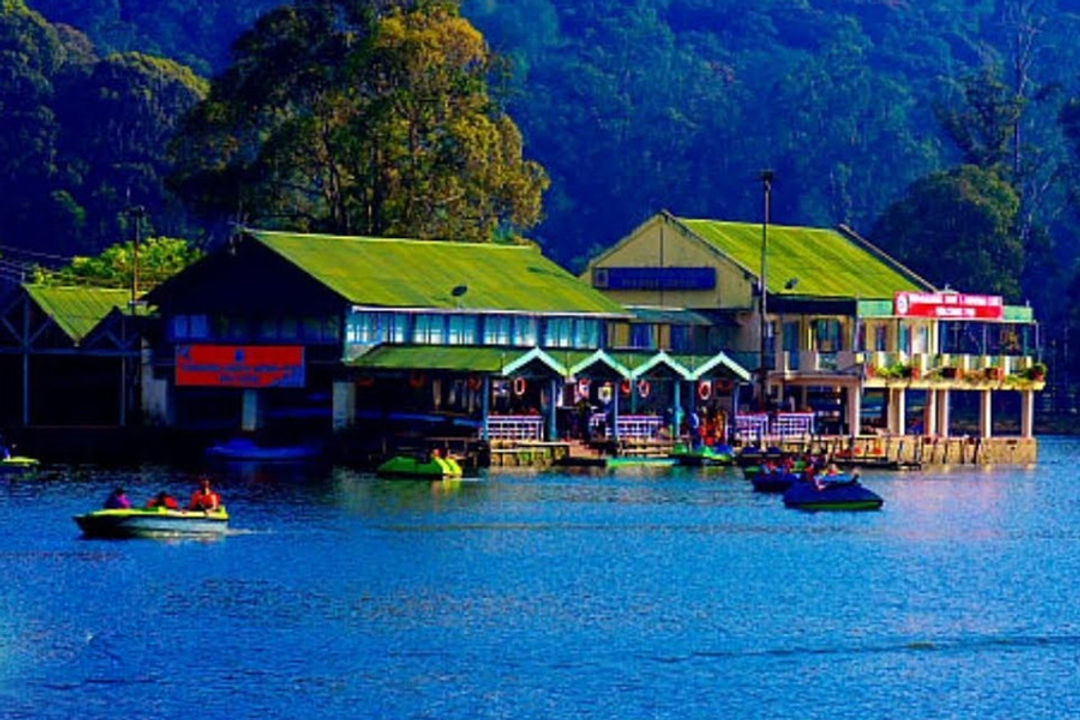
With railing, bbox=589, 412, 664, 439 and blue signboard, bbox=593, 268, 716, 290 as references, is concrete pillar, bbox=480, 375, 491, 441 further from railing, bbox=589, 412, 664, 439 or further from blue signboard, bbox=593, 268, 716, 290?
blue signboard, bbox=593, 268, 716, 290

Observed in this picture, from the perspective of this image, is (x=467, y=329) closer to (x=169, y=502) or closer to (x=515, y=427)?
(x=515, y=427)

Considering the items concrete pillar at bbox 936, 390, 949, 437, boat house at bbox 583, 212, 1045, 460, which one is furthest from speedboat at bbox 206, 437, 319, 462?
concrete pillar at bbox 936, 390, 949, 437

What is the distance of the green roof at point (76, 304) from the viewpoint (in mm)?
132500

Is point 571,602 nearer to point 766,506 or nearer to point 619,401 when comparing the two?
point 766,506

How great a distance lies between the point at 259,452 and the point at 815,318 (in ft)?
108

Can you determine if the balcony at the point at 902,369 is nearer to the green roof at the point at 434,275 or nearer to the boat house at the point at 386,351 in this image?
the boat house at the point at 386,351

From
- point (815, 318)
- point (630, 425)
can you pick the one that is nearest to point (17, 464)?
point (630, 425)

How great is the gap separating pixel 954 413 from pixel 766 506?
87036 millimetres

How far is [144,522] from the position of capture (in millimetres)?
85000

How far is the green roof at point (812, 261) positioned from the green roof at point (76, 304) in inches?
1091

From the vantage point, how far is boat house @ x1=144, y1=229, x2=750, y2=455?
399 feet

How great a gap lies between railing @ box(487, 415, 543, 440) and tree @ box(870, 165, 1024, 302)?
208ft

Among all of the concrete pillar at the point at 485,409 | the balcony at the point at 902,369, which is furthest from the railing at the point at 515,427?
the balcony at the point at 902,369

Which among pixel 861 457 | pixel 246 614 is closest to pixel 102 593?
pixel 246 614
